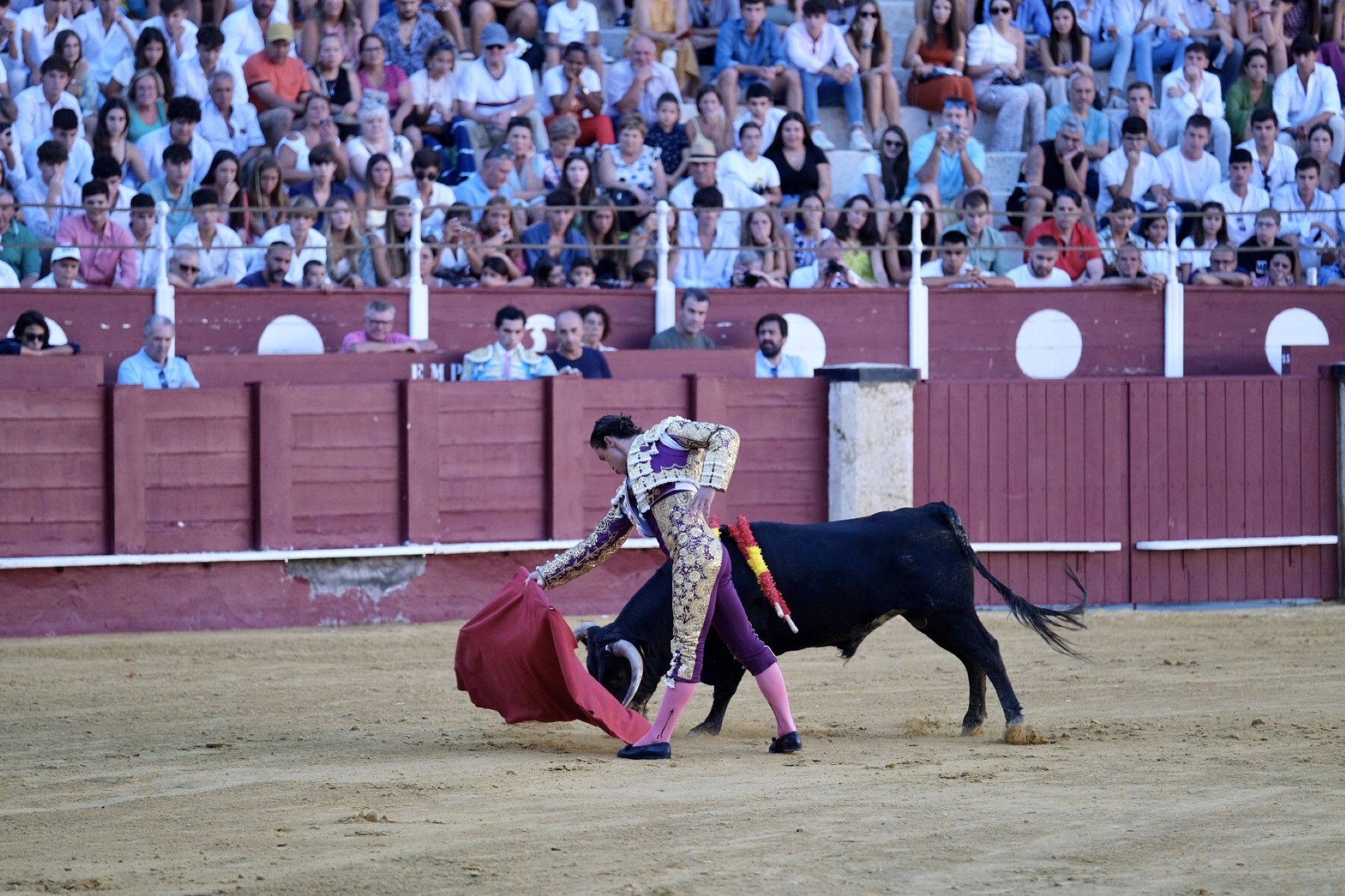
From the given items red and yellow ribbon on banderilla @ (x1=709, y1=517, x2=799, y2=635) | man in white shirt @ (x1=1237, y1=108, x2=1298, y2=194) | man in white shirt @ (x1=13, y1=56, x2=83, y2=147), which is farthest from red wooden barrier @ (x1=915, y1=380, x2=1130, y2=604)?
man in white shirt @ (x1=13, y1=56, x2=83, y2=147)

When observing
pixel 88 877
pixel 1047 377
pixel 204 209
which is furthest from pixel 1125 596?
pixel 88 877

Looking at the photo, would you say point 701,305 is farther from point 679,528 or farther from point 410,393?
point 679,528

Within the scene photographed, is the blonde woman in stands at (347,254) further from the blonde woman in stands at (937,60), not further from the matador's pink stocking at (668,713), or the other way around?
the matador's pink stocking at (668,713)

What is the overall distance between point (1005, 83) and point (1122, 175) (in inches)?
44.6

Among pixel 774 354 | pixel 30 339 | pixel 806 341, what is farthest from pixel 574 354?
pixel 30 339

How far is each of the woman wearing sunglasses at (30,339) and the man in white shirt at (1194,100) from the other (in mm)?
7335

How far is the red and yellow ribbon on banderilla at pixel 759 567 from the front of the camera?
5648 millimetres

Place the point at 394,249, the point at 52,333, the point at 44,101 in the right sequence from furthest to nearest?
the point at 44,101 < the point at 394,249 < the point at 52,333

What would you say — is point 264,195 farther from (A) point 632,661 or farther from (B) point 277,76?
(A) point 632,661

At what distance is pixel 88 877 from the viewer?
151 inches

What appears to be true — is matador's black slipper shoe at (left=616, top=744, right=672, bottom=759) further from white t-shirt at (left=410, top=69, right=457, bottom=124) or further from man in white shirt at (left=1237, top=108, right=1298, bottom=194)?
man in white shirt at (left=1237, top=108, right=1298, bottom=194)

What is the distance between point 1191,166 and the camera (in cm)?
1159

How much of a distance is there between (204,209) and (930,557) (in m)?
4.64

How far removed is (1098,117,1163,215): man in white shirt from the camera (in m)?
11.3
